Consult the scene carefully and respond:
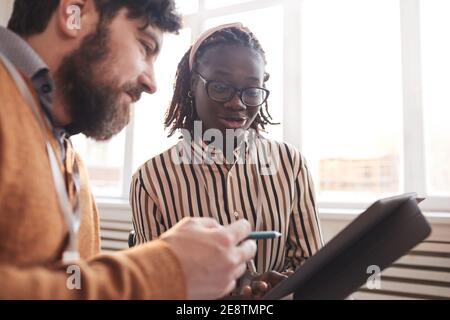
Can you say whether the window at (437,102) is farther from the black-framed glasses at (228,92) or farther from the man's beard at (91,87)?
the man's beard at (91,87)

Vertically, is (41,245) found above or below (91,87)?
below

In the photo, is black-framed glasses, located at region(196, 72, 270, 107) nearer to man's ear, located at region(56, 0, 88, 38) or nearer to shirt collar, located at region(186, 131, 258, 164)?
shirt collar, located at region(186, 131, 258, 164)

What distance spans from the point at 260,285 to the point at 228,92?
0.56 m

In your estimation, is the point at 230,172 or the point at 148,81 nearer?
the point at 148,81

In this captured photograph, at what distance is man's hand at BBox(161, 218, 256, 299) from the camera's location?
512 mm

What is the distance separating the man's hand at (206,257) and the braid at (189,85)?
729 mm

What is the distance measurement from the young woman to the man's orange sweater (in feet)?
1.95

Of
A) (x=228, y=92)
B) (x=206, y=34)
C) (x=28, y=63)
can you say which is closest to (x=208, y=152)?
(x=228, y=92)

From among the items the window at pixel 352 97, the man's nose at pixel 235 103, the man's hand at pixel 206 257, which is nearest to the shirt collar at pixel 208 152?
the man's nose at pixel 235 103

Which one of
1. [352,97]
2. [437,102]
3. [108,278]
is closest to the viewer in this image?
[108,278]

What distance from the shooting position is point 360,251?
63 centimetres

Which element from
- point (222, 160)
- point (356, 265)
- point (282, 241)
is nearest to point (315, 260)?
point (356, 265)

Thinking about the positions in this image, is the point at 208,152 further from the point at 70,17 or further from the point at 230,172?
the point at 70,17

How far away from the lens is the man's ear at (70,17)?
0.63 metres
